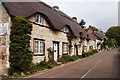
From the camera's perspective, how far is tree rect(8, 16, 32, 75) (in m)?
16.1

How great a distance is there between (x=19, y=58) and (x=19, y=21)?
8.35 feet

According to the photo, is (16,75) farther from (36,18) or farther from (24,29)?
(36,18)

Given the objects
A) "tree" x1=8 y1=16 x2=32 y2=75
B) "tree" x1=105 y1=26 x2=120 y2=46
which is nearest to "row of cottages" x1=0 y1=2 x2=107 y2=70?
"tree" x1=8 y1=16 x2=32 y2=75

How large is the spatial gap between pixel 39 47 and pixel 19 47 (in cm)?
486

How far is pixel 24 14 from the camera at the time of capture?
1844cm

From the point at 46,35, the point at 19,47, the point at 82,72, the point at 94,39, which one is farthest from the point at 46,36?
the point at 94,39

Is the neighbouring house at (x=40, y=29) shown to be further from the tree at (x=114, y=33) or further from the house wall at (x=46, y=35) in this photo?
the tree at (x=114, y=33)

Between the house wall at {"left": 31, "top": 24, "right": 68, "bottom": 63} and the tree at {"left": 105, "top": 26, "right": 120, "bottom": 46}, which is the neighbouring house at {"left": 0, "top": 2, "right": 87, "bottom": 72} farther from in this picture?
the tree at {"left": 105, "top": 26, "right": 120, "bottom": 46}

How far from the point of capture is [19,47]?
16062mm

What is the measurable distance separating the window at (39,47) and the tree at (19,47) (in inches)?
142

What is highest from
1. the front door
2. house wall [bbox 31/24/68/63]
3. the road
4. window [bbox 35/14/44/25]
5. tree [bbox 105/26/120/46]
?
tree [bbox 105/26/120/46]

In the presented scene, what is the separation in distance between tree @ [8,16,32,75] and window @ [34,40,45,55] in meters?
3.61

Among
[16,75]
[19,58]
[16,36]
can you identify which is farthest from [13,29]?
[16,75]

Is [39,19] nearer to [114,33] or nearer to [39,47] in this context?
[39,47]
